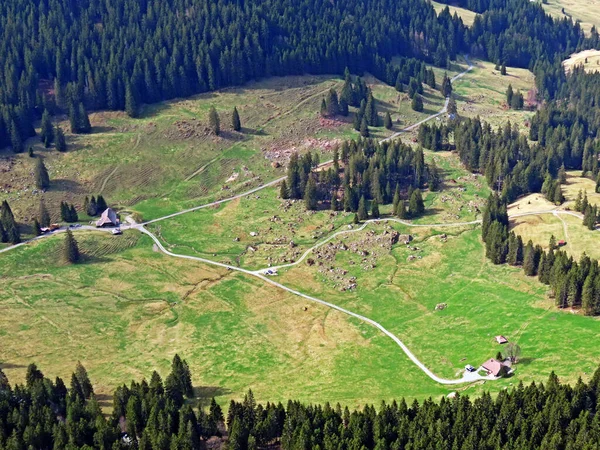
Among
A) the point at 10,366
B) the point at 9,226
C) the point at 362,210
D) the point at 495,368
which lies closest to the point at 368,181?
the point at 362,210

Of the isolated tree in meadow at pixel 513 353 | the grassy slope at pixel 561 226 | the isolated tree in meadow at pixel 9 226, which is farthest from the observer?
the isolated tree in meadow at pixel 9 226

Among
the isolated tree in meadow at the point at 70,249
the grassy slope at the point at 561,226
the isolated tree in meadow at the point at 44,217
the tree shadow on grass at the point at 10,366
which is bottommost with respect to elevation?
the tree shadow on grass at the point at 10,366

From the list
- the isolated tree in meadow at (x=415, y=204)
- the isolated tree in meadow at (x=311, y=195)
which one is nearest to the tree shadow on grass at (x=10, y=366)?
the isolated tree in meadow at (x=311, y=195)

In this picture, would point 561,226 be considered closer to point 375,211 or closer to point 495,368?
point 375,211

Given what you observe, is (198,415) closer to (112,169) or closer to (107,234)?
(107,234)

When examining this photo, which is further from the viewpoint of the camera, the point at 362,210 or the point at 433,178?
the point at 433,178

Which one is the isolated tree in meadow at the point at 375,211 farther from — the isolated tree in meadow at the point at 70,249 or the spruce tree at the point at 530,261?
the isolated tree in meadow at the point at 70,249

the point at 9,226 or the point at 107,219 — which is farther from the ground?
the point at 9,226
